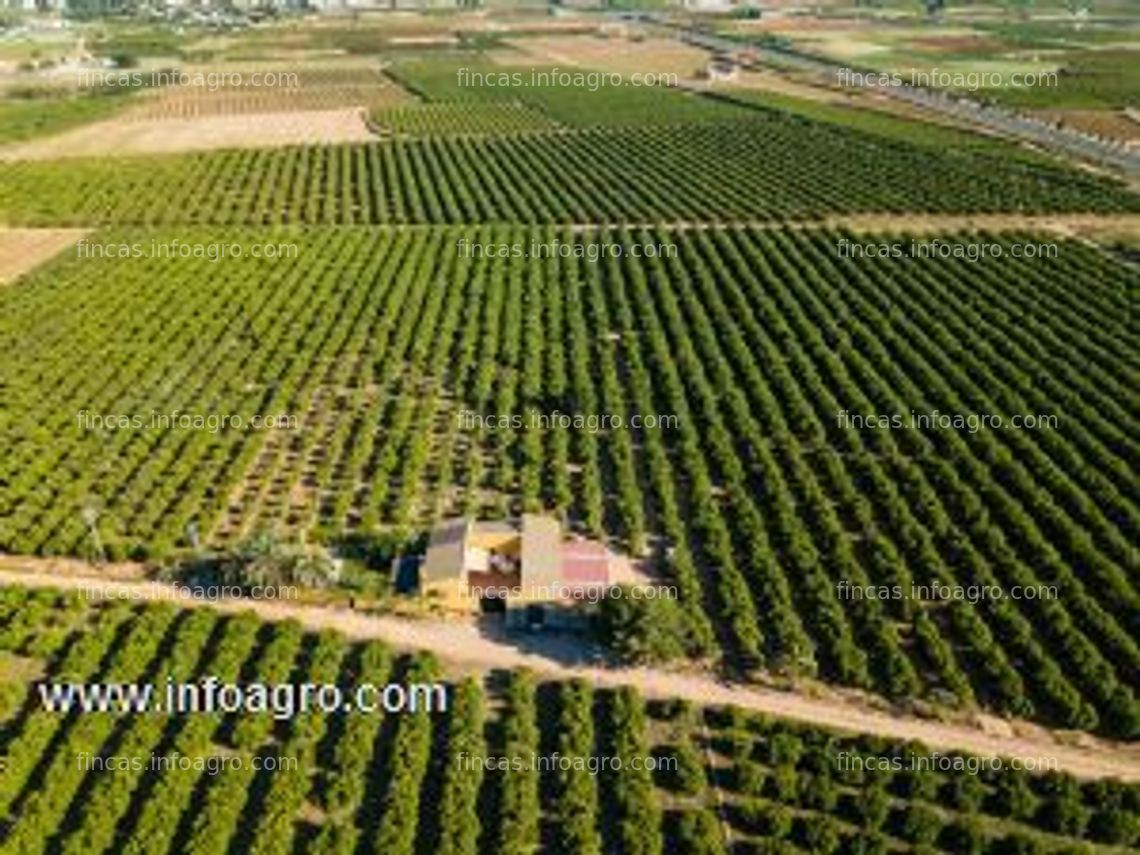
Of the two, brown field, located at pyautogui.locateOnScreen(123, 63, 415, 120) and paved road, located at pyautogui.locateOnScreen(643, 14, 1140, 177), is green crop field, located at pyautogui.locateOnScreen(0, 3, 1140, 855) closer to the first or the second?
paved road, located at pyautogui.locateOnScreen(643, 14, 1140, 177)

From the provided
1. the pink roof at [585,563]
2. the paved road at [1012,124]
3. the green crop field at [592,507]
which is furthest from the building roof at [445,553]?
the paved road at [1012,124]

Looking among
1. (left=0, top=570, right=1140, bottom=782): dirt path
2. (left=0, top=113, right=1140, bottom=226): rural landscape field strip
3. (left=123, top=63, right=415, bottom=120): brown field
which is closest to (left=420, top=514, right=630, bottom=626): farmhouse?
(left=0, top=570, right=1140, bottom=782): dirt path

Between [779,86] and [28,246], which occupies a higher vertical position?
[779,86]

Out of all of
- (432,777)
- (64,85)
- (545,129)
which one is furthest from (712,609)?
(64,85)

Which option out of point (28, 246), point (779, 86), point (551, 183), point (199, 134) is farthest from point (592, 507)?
point (779, 86)

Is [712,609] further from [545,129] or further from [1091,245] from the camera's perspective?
[545,129]

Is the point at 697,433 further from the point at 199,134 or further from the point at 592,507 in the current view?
the point at 199,134

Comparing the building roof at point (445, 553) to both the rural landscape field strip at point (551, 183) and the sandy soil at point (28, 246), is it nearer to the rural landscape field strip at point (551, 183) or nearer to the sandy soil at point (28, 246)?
the sandy soil at point (28, 246)
